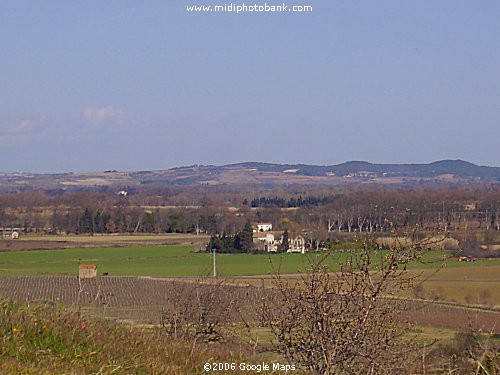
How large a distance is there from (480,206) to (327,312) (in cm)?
3739

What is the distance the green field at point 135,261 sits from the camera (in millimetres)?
44906

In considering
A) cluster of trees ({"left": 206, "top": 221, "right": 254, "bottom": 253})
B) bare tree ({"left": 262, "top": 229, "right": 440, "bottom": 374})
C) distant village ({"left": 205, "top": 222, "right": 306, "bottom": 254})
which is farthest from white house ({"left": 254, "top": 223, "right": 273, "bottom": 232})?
bare tree ({"left": 262, "top": 229, "right": 440, "bottom": 374})

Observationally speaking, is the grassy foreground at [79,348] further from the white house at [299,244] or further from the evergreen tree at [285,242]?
the evergreen tree at [285,242]

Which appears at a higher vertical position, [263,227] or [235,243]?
[263,227]

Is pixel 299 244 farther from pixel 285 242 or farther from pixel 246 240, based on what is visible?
pixel 246 240

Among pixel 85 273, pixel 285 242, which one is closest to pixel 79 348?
pixel 85 273

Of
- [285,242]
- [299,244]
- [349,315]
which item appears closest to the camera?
[349,315]

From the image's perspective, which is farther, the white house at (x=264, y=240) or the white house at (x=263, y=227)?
the white house at (x=263, y=227)

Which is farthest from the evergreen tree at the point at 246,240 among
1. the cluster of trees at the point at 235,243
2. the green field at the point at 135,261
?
the green field at the point at 135,261

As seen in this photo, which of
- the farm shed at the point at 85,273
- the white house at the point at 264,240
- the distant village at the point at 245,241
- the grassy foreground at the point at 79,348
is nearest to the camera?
the grassy foreground at the point at 79,348

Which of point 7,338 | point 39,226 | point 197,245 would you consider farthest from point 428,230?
point 39,226

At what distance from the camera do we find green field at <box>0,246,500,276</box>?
44.9 metres

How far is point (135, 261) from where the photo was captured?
54.0 meters

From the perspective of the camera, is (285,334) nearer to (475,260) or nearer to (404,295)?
(404,295)
